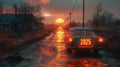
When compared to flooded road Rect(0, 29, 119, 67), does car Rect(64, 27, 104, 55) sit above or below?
above

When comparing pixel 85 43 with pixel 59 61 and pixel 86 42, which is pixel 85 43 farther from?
pixel 59 61

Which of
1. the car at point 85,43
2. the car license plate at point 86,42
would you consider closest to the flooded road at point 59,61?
the car at point 85,43

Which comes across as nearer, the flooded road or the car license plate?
the flooded road

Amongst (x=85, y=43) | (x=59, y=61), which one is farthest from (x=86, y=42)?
(x=59, y=61)

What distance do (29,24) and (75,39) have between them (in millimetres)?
93083

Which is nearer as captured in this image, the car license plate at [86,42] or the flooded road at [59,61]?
the flooded road at [59,61]

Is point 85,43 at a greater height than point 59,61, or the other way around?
point 85,43

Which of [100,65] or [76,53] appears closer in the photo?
[100,65]

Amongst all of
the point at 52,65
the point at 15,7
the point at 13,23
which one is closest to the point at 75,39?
the point at 52,65

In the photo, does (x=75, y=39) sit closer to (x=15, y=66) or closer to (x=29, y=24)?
(x=15, y=66)

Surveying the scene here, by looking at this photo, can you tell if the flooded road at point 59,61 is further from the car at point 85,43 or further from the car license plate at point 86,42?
the car license plate at point 86,42

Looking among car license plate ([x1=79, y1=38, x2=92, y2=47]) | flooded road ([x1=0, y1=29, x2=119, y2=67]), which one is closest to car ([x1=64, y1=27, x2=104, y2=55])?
car license plate ([x1=79, y1=38, x2=92, y2=47])

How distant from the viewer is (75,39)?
19.7 meters

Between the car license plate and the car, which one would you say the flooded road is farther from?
the car license plate
